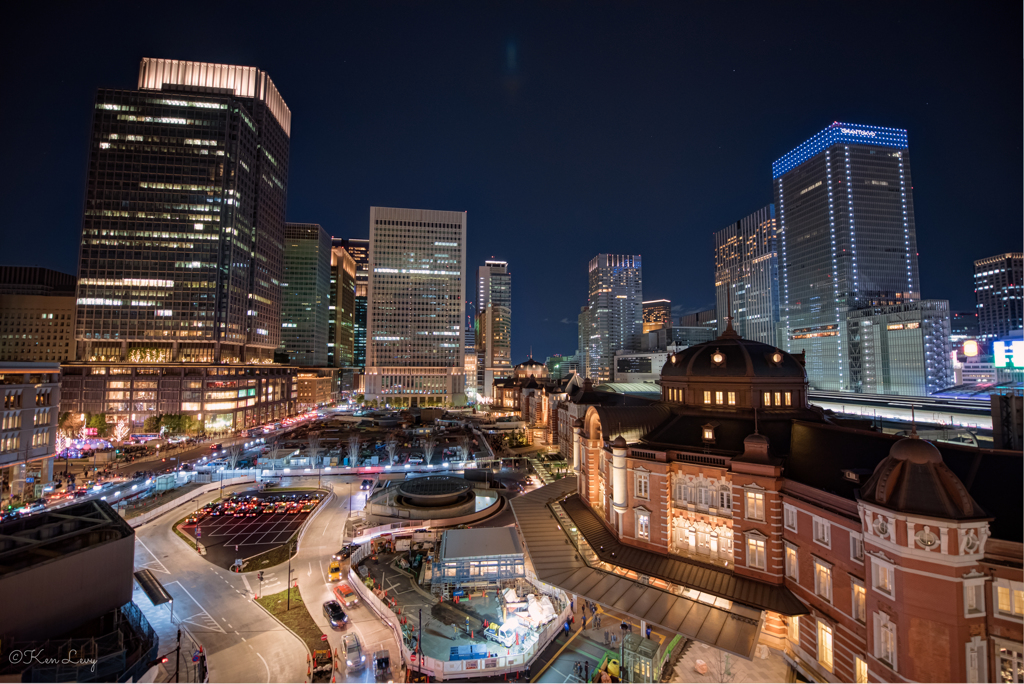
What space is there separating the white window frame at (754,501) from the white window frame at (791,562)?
2001mm

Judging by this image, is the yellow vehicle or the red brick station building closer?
the red brick station building

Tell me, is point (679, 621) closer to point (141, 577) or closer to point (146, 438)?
point (141, 577)

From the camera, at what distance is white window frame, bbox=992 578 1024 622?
17.4 meters

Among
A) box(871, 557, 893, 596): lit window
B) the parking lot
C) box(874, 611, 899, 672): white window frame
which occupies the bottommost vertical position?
the parking lot

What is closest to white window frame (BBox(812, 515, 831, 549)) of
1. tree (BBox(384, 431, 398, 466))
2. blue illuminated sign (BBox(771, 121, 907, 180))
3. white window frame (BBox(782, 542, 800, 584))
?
white window frame (BBox(782, 542, 800, 584))

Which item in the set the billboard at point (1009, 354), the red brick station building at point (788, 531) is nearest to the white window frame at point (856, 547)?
the red brick station building at point (788, 531)

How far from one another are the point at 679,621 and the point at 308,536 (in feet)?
125

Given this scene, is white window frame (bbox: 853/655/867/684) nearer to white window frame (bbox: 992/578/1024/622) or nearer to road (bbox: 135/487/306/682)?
white window frame (bbox: 992/578/1024/622)

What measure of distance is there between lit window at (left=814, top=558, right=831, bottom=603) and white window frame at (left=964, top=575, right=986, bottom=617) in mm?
6238

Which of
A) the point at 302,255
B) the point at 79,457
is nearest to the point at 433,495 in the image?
the point at 79,457

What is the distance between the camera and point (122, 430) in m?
90.6

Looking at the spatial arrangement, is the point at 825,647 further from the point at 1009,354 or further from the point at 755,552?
the point at 1009,354

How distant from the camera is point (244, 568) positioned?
38.3 m

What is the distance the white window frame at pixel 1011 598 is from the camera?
17.4 metres
